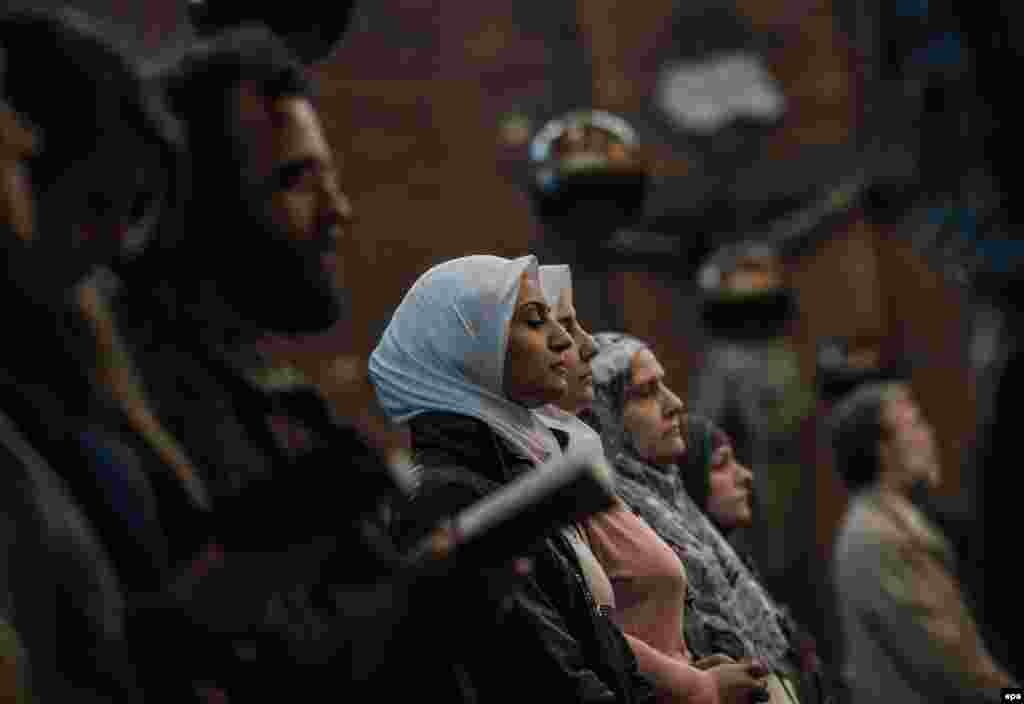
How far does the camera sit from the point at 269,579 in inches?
99.0

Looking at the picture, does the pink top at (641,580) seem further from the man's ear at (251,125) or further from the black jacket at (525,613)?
the man's ear at (251,125)

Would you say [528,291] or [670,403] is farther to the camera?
[670,403]

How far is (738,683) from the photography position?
3701mm

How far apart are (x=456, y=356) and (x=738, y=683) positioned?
2.31 feet

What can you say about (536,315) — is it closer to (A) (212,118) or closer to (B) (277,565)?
(A) (212,118)

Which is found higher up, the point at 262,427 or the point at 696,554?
the point at 262,427

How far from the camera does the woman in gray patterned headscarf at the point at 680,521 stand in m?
4.06

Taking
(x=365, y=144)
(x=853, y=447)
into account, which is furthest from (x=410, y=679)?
(x=365, y=144)

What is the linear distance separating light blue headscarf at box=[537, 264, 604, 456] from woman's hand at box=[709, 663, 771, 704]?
41 cm

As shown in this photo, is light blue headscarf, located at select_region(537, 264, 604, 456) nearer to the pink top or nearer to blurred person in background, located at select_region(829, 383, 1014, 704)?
the pink top

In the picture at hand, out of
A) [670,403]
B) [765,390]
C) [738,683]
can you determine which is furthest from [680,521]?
[765,390]

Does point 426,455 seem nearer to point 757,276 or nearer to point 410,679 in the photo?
point 410,679

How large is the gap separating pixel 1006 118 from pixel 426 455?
251 inches

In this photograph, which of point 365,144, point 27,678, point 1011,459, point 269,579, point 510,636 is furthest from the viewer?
point 365,144
